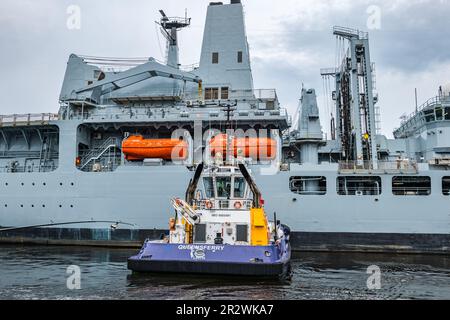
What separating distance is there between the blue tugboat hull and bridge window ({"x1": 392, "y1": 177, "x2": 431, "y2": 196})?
10500mm

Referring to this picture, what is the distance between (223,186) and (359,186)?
947 cm

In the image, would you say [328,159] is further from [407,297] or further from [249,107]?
[407,297]

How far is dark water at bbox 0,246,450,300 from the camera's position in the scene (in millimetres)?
11492

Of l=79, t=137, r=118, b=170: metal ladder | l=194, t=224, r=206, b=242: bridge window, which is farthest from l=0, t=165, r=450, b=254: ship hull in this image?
l=194, t=224, r=206, b=242: bridge window

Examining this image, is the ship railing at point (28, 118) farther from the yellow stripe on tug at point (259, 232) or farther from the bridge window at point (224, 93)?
the yellow stripe on tug at point (259, 232)

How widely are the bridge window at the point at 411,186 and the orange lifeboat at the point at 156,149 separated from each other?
36.6 ft

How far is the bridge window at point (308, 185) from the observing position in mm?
20981

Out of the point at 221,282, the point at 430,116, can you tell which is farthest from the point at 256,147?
the point at 430,116

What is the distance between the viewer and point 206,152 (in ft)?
65.2

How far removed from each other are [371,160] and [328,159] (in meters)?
4.50

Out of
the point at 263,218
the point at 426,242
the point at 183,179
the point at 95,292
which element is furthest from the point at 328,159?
the point at 95,292

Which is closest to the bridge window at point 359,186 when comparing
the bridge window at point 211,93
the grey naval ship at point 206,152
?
the grey naval ship at point 206,152
